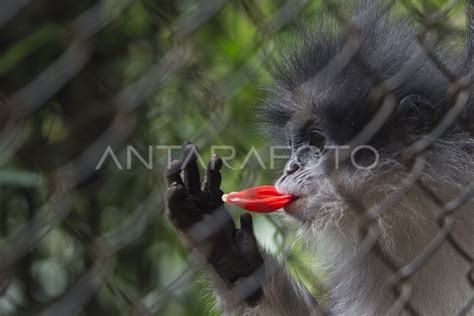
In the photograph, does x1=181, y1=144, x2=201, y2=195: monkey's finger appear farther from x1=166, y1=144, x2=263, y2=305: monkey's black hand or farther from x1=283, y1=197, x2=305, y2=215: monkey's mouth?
x1=283, y1=197, x2=305, y2=215: monkey's mouth

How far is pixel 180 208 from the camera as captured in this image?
6.12 ft

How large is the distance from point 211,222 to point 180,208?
90 millimetres

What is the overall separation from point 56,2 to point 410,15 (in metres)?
0.86

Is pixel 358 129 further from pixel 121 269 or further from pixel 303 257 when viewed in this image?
pixel 121 269

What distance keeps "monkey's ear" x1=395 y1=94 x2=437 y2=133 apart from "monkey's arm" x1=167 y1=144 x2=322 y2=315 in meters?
0.42

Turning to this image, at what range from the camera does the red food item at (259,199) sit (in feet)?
6.00

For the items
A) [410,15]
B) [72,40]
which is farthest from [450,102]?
[72,40]

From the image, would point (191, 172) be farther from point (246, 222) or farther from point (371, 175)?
point (371, 175)

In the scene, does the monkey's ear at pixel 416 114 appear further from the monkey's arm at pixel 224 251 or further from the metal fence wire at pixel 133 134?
the monkey's arm at pixel 224 251

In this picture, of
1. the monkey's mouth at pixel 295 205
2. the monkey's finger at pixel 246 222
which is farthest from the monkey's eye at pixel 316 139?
the monkey's finger at pixel 246 222

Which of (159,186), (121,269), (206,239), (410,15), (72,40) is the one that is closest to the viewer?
(72,40)

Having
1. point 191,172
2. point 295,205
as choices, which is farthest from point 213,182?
point 295,205

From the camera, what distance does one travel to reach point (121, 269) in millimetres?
2520

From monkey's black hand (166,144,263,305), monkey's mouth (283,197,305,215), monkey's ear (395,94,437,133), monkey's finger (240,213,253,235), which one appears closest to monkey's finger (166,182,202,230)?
monkey's black hand (166,144,263,305)
